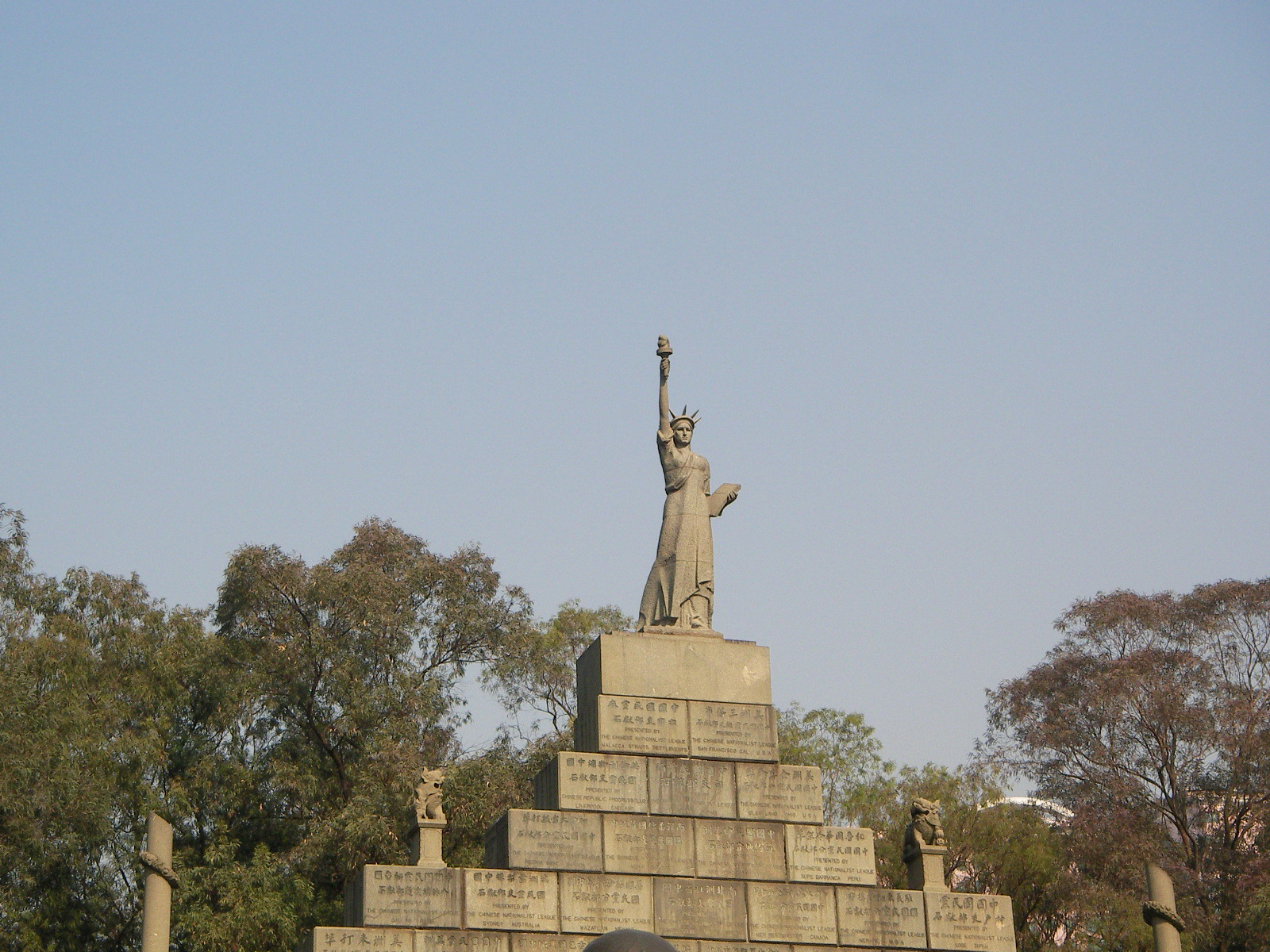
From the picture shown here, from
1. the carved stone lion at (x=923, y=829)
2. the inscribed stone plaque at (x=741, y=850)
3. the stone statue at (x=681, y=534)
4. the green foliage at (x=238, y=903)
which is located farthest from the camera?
the green foliage at (x=238, y=903)

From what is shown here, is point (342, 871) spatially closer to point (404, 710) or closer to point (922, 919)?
point (404, 710)

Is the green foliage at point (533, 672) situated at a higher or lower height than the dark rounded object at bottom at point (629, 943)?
higher

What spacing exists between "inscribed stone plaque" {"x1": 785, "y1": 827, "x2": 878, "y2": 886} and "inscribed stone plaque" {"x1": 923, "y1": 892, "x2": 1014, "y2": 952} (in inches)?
27.5

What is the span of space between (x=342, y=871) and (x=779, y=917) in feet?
39.3

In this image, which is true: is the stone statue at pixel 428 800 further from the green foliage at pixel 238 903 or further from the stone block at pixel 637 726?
the green foliage at pixel 238 903

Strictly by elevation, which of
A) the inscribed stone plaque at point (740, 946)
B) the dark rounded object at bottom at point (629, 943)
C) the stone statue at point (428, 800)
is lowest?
the dark rounded object at bottom at point (629, 943)

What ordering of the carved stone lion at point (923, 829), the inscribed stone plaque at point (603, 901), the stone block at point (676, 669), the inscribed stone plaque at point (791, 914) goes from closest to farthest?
the inscribed stone plaque at point (603, 901)
the inscribed stone plaque at point (791, 914)
the carved stone lion at point (923, 829)
the stone block at point (676, 669)

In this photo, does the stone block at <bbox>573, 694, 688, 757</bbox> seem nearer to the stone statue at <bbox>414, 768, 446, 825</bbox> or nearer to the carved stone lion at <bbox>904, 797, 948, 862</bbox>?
the stone statue at <bbox>414, 768, 446, 825</bbox>

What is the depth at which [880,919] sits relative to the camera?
1653 centimetres

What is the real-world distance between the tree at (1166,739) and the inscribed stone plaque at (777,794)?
43.7ft

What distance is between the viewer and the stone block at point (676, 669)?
17484mm

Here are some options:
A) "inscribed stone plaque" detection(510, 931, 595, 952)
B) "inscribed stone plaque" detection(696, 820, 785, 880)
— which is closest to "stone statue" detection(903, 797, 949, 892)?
"inscribed stone plaque" detection(696, 820, 785, 880)

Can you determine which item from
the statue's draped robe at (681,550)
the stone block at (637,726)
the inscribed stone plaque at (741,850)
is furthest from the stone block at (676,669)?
the inscribed stone plaque at (741,850)

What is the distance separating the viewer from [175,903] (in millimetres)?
25766
